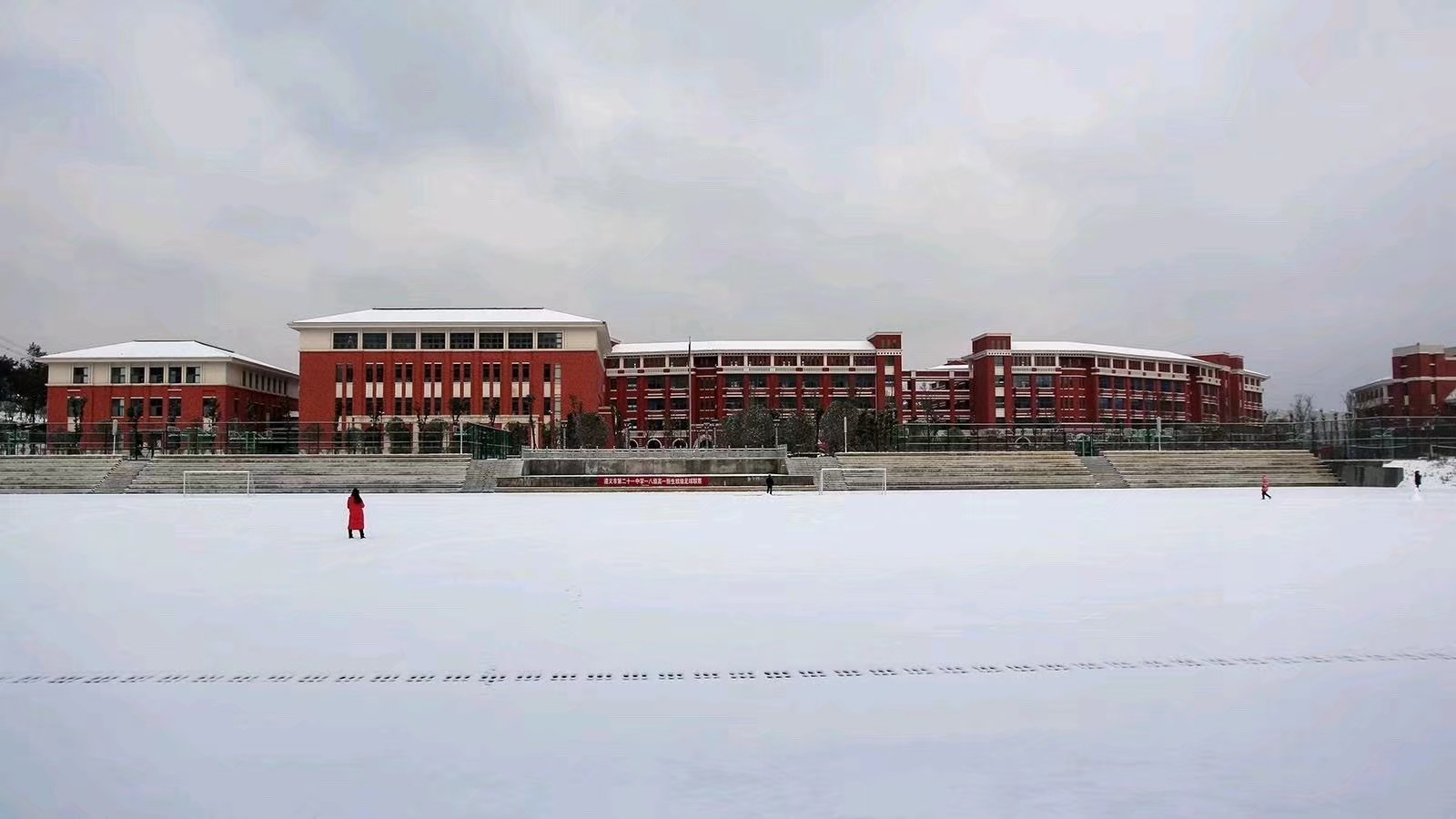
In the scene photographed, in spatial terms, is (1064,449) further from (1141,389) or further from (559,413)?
(1141,389)

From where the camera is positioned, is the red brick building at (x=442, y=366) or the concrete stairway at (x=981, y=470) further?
the red brick building at (x=442, y=366)


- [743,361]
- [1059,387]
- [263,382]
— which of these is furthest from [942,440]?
[263,382]

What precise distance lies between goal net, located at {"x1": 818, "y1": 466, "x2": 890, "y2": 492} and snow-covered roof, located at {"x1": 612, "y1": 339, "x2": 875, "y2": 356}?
5820 centimetres

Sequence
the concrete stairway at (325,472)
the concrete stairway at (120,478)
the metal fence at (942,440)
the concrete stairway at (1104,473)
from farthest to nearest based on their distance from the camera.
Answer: the metal fence at (942,440)
the concrete stairway at (1104,473)
the concrete stairway at (120,478)
the concrete stairway at (325,472)

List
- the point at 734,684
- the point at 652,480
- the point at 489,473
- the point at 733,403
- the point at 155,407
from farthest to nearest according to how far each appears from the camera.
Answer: the point at 733,403
the point at 155,407
the point at 489,473
the point at 652,480
the point at 734,684

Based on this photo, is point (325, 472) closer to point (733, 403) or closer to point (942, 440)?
point (942, 440)

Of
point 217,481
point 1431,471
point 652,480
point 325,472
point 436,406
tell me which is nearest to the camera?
point 1431,471

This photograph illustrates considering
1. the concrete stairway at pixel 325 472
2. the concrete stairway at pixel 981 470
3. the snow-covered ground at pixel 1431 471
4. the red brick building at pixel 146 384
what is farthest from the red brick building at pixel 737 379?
the snow-covered ground at pixel 1431 471

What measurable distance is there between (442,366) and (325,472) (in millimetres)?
43015

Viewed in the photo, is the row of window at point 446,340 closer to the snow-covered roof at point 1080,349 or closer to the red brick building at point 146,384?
the red brick building at point 146,384

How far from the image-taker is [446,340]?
8200 centimetres

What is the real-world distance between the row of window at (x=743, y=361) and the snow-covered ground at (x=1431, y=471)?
6141 cm

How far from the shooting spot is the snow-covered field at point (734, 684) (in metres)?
4.28

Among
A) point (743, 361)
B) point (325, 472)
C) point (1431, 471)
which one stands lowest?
point (1431, 471)
